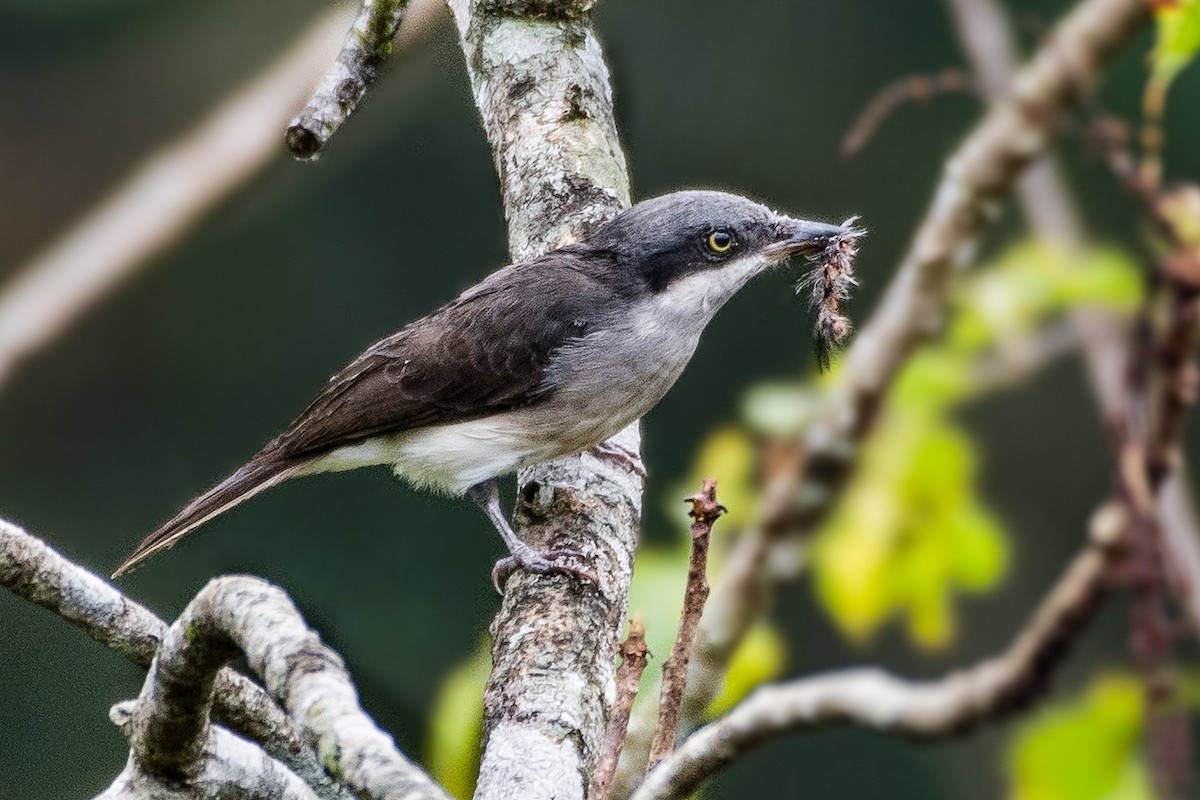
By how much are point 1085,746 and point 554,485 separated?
123 cm

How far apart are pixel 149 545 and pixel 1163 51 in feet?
7.48

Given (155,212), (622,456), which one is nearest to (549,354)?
(622,456)

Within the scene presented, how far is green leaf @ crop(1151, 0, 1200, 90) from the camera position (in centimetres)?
219

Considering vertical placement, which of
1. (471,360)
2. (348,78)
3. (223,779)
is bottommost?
(223,779)

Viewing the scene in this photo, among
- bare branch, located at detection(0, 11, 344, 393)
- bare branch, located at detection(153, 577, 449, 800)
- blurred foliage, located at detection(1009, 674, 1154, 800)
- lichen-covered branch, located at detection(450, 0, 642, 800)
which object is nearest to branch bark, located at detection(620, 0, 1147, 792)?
lichen-covered branch, located at detection(450, 0, 642, 800)

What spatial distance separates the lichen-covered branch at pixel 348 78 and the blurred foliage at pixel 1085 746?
1.34 metres

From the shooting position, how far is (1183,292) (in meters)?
1.51

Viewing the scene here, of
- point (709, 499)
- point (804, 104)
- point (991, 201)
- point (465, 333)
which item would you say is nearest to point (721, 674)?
point (709, 499)

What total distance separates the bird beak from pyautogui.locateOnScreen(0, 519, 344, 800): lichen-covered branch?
152 centimetres

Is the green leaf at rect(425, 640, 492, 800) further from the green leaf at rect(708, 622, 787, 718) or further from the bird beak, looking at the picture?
the bird beak

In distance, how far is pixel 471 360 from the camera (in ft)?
10.6

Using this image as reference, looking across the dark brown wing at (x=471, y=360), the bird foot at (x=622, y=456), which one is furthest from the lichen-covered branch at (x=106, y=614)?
the dark brown wing at (x=471, y=360)

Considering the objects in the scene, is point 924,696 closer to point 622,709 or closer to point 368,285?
point 622,709

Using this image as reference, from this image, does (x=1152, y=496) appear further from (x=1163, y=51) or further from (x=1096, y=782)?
(x=1163, y=51)
